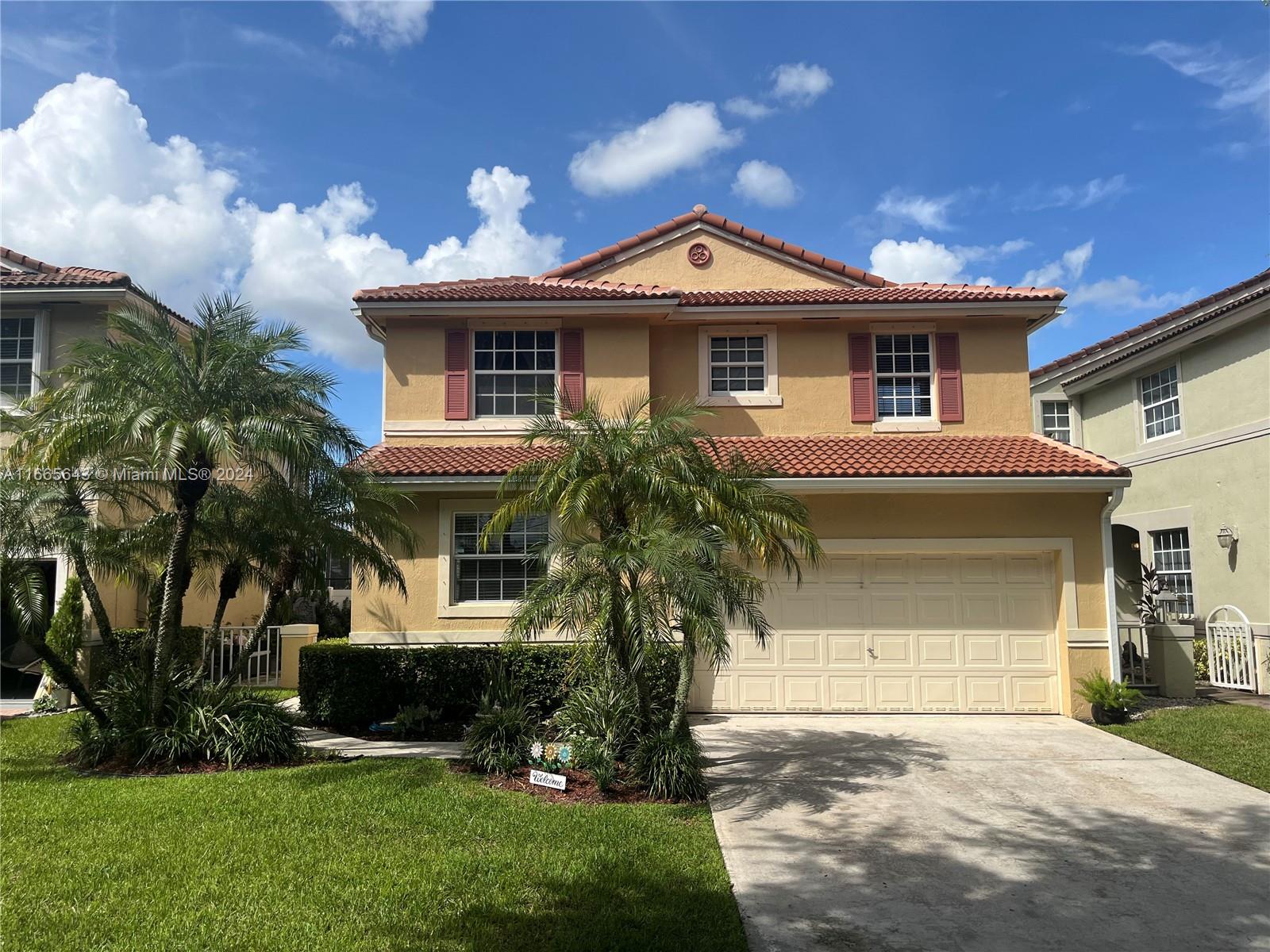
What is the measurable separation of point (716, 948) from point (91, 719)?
27.2 ft

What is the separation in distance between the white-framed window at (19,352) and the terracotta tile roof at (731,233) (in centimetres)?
906

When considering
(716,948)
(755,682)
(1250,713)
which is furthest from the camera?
(755,682)

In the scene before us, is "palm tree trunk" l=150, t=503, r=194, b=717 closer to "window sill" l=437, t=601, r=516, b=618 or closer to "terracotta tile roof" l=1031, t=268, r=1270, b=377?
"window sill" l=437, t=601, r=516, b=618

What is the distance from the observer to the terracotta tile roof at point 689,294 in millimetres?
13516

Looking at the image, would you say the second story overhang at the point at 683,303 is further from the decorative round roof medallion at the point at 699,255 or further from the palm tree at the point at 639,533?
the palm tree at the point at 639,533

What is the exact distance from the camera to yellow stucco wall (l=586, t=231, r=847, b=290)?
53.3 feet

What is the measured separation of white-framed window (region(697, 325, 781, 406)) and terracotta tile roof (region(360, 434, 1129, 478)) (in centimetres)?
83

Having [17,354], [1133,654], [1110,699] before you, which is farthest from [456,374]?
[1133,654]

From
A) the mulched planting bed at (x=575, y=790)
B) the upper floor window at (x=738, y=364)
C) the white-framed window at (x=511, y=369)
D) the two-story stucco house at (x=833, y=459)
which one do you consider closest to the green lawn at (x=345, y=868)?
the mulched planting bed at (x=575, y=790)

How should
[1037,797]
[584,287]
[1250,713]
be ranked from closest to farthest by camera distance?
[1037,797] < [1250,713] < [584,287]

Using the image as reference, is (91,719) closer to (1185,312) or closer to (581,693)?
(581,693)

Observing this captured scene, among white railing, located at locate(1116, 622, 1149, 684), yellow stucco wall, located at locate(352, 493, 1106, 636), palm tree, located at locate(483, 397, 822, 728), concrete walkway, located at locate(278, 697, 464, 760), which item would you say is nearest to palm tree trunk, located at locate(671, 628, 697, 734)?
→ palm tree, located at locate(483, 397, 822, 728)

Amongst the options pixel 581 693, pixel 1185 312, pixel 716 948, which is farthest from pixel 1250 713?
pixel 716 948

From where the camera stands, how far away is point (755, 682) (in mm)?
12383
